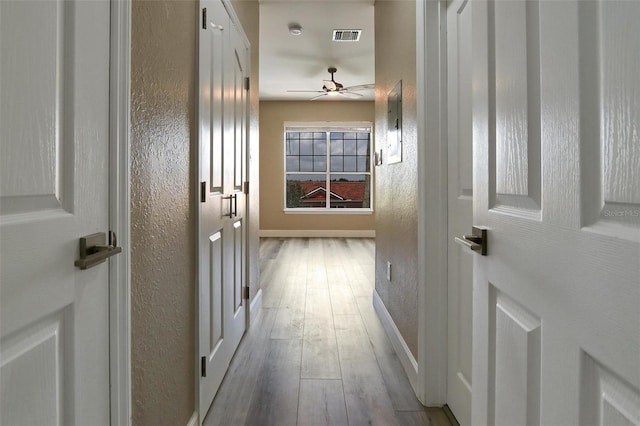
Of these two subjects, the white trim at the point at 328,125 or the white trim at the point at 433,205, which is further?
the white trim at the point at 328,125

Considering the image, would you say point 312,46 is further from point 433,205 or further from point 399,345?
point 399,345

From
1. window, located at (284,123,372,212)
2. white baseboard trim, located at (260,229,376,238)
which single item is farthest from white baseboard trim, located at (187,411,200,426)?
window, located at (284,123,372,212)

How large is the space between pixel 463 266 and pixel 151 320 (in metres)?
1.24

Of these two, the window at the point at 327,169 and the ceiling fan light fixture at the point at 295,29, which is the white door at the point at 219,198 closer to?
the ceiling fan light fixture at the point at 295,29

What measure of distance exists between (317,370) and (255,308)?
1.08 metres

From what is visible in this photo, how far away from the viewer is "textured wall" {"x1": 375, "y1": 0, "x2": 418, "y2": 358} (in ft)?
6.70

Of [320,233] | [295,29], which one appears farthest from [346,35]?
[320,233]

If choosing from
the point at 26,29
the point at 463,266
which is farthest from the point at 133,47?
the point at 463,266

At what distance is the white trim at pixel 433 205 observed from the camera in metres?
1.78

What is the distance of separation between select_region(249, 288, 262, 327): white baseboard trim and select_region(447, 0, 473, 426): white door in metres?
1.64

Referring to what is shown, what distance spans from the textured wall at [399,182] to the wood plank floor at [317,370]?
0.82 ft

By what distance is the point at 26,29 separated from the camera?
2.11 ft

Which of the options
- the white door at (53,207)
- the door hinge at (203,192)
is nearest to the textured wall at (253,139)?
the door hinge at (203,192)

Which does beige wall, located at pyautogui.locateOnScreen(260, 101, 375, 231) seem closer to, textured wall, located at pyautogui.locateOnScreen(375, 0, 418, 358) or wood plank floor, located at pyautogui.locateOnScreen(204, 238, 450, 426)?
wood plank floor, located at pyautogui.locateOnScreen(204, 238, 450, 426)
